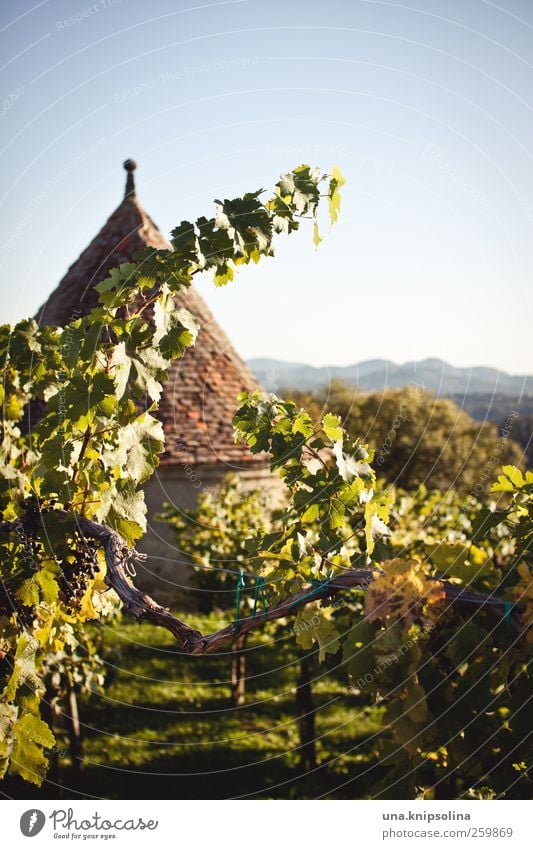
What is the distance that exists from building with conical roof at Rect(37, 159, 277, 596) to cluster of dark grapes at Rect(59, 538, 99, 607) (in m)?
7.77

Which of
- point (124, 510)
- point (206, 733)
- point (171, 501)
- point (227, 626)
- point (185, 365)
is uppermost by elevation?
point (185, 365)

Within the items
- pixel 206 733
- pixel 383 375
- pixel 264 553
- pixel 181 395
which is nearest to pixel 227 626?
pixel 264 553

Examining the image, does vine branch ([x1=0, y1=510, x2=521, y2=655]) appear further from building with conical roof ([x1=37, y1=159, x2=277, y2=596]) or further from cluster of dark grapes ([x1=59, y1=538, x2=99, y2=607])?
building with conical roof ([x1=37, y1=159, x2=277, y2=596])

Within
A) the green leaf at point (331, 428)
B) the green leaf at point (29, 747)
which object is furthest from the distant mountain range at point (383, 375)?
the green leaf at point (29, 747)

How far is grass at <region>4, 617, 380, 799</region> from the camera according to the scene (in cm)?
731

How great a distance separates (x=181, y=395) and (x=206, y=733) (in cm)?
502

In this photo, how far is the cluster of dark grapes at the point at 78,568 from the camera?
Result: 3.20m

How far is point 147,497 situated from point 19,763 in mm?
9603

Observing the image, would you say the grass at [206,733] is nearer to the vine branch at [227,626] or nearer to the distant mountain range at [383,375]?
the distant mountain range at [383,375]

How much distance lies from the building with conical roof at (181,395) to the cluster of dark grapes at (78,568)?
25.5 ft

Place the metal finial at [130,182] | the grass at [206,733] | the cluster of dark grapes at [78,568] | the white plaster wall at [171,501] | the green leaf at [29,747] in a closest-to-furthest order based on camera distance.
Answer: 1. the green leaf at [29,747]
2. the cluster of dark grapes at [78,568]
3. the grass at [206,733]
4. the white plaster wall at [171,501]
5. the metal finial at [130,182]

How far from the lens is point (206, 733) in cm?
858

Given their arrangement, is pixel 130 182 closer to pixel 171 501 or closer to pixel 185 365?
pixel 185 365
